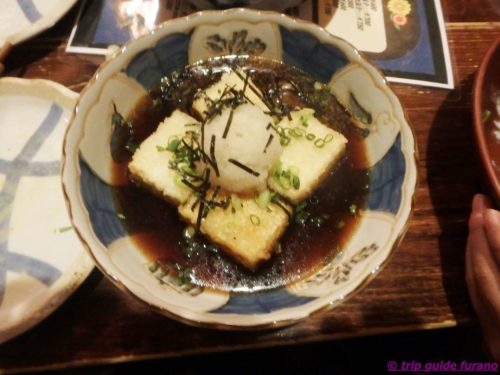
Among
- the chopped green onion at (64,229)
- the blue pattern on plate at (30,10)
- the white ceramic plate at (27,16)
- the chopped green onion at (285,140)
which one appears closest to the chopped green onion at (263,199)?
the chopped green onion at (285,140)

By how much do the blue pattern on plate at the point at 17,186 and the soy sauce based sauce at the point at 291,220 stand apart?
275mm

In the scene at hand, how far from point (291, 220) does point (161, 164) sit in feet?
1.36

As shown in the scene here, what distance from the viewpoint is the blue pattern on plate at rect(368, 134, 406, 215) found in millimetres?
1172

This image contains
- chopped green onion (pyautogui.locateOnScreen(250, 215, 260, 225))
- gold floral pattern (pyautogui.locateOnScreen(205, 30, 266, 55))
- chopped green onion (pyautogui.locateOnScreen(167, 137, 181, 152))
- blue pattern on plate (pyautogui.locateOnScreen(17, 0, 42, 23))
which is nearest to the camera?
chopped green onion (pyautogui.locateOnScreen(250, 215, 260, 225))

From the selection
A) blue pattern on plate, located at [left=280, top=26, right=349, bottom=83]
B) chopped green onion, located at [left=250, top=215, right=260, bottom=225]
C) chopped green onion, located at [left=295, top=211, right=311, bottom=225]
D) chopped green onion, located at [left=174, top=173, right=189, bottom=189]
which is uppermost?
blue pattern on plate, located at [left=280, top=26, right=349, bottom=83]

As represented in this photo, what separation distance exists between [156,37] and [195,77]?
0.69ft

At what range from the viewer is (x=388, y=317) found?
1220 millimetres

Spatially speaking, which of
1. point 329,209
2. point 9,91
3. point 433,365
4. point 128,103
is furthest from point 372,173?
point 9,91

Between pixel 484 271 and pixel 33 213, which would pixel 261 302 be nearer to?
pixel 484 271

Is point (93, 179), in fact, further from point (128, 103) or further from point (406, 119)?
point (406, 119)

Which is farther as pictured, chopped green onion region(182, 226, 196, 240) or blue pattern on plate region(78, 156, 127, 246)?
chopped green onion region(182, 226, 196, 240)

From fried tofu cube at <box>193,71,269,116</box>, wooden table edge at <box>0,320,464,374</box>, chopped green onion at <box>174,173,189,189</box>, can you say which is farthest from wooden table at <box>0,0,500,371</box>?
fried tofu cube at <box>193,71,269,116</box>

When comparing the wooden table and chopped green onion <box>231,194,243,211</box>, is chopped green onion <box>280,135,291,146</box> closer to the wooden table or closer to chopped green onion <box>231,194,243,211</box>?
chopped green onion <box>231,194,243,211</box>

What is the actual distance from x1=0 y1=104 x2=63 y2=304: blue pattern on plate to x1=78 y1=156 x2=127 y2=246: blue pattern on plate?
215 millimetres
